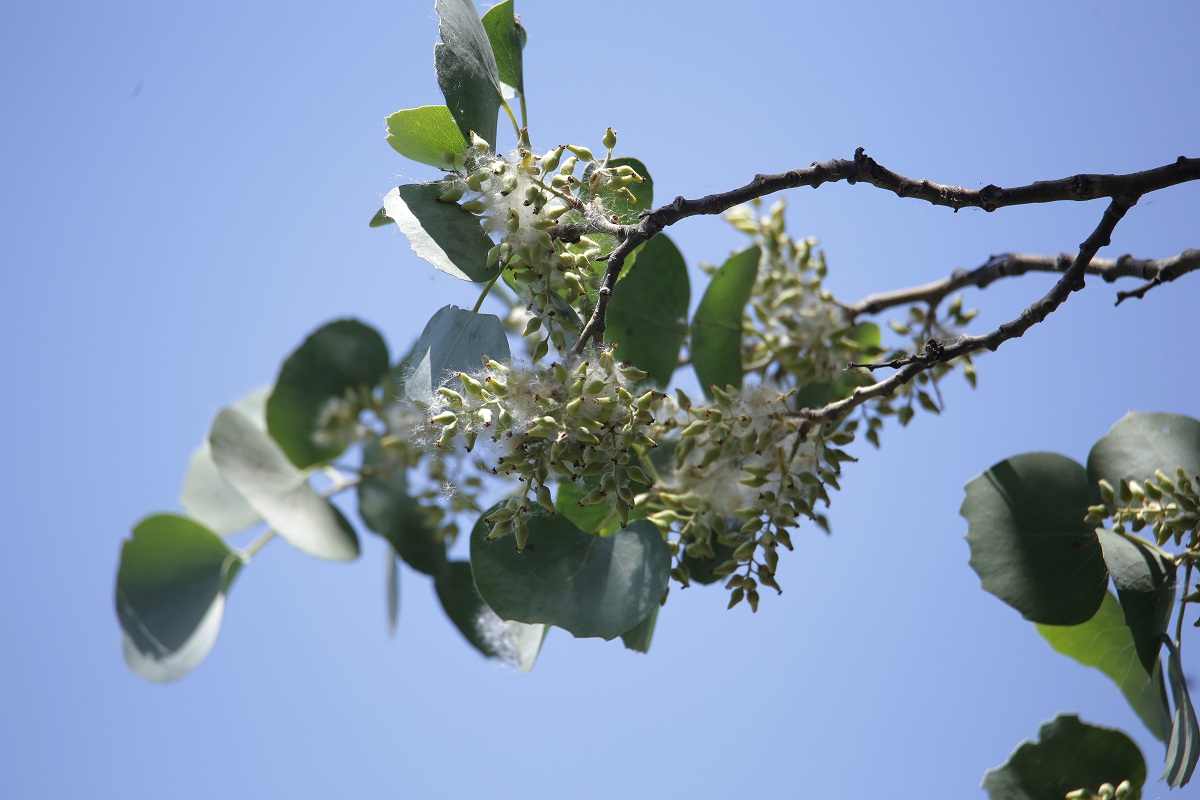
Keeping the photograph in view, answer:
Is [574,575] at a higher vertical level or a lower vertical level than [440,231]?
lower

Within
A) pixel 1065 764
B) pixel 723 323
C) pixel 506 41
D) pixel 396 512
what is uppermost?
pixel 506 41

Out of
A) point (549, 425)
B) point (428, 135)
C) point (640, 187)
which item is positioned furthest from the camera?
point (640, 187)

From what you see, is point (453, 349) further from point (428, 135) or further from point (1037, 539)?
point (1037, 539)

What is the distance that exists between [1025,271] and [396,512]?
1054 mm

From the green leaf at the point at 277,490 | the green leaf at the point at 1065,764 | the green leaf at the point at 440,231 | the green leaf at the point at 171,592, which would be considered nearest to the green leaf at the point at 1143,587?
the green leaf at the point at 1065,764

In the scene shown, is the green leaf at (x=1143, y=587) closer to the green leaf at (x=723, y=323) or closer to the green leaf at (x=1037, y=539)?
the green leaf at (x=1037, y=539)

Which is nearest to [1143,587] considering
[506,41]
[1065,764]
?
[1065,764]

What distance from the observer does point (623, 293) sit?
3.77 ft

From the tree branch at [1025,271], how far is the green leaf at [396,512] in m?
0.76

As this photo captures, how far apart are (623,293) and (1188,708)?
0.79 metres

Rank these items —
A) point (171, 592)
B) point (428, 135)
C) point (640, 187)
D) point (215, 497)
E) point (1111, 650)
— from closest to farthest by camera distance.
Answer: point (428, 135) < point (640, 187) < point (1111, 650) < point (171, 592) < point (215, 497)

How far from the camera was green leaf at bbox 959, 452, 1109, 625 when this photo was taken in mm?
1071

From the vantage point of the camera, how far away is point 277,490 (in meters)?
1.52

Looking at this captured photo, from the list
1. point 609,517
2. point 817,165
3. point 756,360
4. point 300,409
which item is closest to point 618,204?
point 817,165
